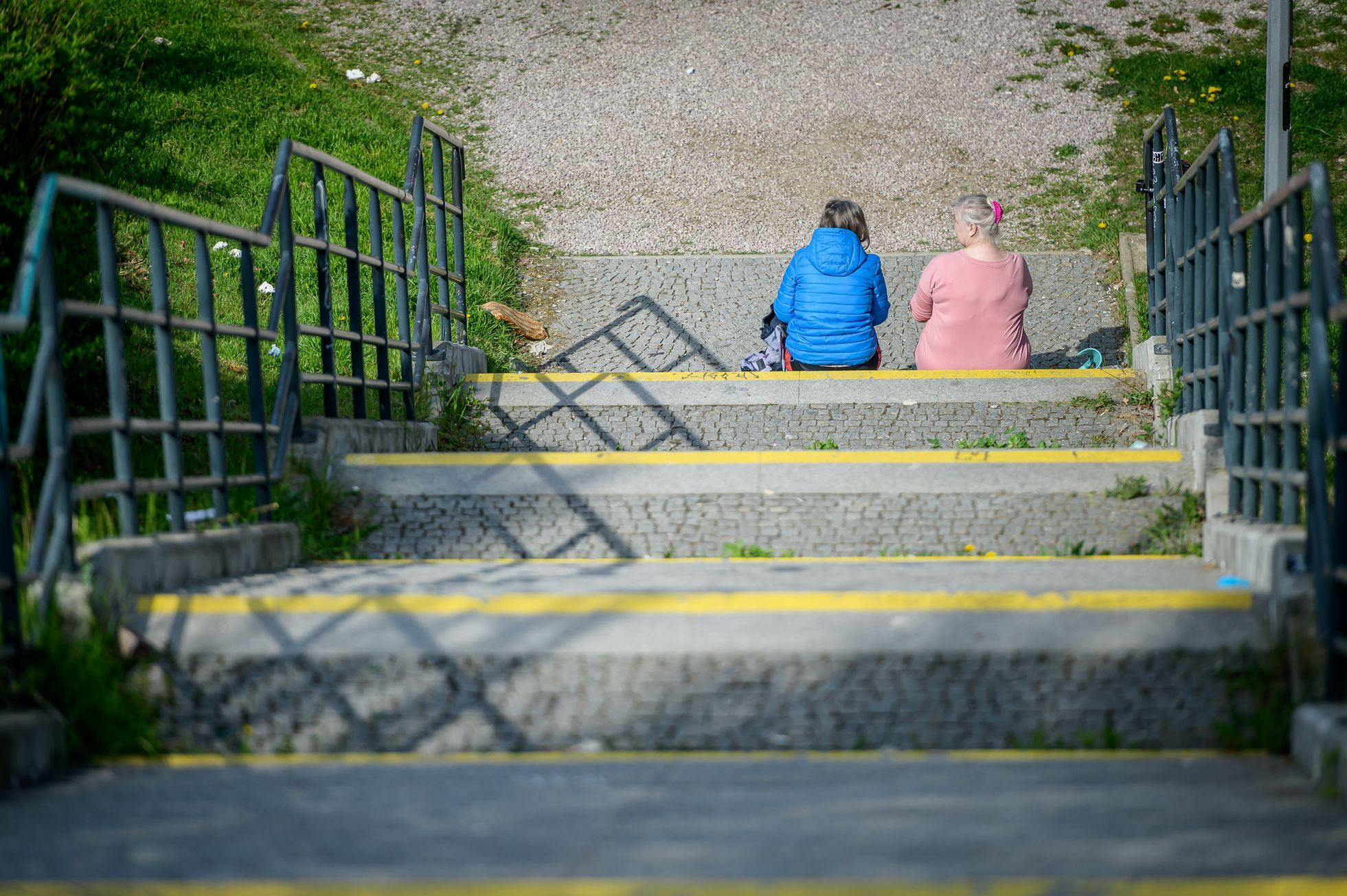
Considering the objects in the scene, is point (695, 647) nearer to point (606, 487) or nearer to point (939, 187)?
point (606, 487)

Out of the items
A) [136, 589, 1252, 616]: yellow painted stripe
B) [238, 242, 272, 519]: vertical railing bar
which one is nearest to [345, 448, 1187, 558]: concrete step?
[238, 242, 272, 519]: vertical railing bar

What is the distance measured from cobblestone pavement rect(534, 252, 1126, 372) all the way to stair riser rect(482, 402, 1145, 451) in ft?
6.05

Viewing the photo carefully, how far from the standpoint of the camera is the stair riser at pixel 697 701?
2713mm

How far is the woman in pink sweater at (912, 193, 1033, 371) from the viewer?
5891 mm

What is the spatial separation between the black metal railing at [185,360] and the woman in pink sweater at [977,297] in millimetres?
2292

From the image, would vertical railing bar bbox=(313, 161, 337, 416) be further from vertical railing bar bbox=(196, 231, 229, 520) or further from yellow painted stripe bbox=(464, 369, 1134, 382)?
yellow painted stripe bbox=(464, 369, 1134, 382)

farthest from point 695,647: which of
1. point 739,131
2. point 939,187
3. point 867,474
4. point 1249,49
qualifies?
point 1249,49

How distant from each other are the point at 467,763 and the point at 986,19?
12061 millimetres

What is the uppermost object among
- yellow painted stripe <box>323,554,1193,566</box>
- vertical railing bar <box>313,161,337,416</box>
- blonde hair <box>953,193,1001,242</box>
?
blonde hair <box>953,193,1001,242</box>

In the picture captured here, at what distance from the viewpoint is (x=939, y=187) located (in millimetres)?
9992

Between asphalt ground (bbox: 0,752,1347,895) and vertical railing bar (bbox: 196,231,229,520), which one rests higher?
vertical railing bar (bbox: 196,231,229,520)

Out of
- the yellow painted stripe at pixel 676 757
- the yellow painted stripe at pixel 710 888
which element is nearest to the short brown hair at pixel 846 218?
the yellow painted stripe at pixel 676 757

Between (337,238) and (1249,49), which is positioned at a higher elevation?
(1249,49)

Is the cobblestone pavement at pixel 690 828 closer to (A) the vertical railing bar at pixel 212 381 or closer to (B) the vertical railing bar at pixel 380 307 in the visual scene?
(A) the vertical railing bar at pixel 212 381
